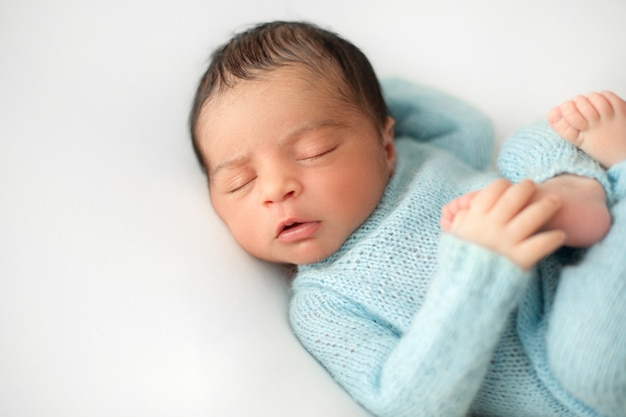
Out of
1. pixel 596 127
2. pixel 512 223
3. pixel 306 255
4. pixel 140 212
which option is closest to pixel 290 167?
pixel 306 255

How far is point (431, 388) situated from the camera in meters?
0.93

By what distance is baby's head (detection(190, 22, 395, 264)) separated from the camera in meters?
1.17

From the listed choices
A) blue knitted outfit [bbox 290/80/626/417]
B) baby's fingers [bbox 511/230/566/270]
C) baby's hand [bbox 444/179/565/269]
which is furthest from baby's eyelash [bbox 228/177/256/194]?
baby's fingers [bbox 511/230/566/270]

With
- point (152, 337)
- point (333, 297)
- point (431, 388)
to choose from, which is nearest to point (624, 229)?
point (431, 388)

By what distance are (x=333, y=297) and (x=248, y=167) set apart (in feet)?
1.05

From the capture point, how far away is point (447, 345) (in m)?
0.91

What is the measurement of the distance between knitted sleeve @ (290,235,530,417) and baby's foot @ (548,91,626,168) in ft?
1.29

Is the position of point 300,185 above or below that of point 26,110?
below

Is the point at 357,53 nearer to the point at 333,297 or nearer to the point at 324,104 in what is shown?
the point at 324,104

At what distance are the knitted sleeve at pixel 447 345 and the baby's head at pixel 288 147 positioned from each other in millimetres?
281

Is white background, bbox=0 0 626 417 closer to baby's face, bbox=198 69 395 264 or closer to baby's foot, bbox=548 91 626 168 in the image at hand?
baby's face, bbox=198 69 395 264

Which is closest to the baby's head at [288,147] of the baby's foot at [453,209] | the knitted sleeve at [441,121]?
the baby's foot at [453,209]

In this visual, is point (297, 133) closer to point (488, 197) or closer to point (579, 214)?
point (488, 197)

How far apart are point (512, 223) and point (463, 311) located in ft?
0.52
